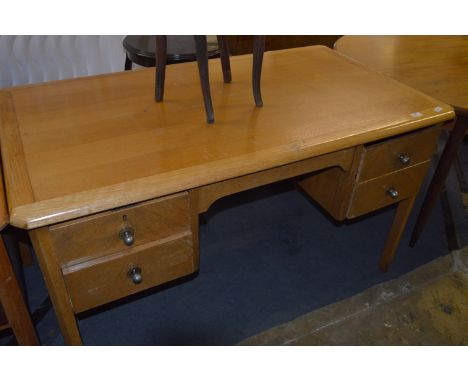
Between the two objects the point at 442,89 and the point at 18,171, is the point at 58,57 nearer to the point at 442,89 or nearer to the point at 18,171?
the point at 18,171

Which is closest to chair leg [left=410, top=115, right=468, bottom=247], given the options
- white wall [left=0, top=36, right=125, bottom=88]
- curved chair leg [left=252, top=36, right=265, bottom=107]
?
curved chair leg [left=252, top=36, right=265, bottom=107]

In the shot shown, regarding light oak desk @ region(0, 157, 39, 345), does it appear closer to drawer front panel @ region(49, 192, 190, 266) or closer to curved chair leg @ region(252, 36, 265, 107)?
drawer front panel @ region(49, 192, 190, 266)

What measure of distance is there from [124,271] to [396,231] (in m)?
1.04

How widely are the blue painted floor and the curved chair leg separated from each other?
762mm

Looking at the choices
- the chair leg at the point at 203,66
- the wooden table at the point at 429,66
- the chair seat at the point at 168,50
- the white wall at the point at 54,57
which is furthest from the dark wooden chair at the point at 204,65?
the white wall at the point at 54,57

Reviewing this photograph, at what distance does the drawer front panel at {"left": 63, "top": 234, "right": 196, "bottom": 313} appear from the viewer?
0.93 m

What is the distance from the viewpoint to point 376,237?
1854 mm

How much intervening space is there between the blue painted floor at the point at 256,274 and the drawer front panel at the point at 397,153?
59 cm

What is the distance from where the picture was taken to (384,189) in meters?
1.29

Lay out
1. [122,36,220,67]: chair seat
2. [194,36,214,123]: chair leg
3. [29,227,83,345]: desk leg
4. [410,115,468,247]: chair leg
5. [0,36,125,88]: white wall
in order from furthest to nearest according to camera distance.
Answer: [0,36,125,88]: white wall → [122,36,220,67]: chair seat → [410,115,468,247]: chair leg → [194,36,214,123]: chair leg → [29,227,83,345]: desk leg

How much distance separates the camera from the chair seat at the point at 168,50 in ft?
5.66

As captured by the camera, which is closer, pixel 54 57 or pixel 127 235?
pixel 127 235

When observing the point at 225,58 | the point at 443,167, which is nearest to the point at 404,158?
the point at 443,167

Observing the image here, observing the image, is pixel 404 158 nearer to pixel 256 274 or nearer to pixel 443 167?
pixel 443 167
